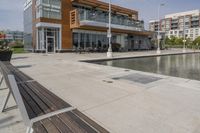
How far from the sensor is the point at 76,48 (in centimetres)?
2903

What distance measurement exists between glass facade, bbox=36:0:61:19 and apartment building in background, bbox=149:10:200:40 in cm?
8693

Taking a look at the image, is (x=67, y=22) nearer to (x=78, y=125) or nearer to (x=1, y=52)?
(x=1, y=52)

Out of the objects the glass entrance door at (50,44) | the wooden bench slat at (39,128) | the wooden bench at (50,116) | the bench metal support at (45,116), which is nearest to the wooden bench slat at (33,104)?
the wooden bench at (50,116)

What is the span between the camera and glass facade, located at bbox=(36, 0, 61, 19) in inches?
989

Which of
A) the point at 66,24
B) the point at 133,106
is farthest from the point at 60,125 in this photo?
the point at 66,24

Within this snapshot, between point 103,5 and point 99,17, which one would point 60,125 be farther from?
point 103,5

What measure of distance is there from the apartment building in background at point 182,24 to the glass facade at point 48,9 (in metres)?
86.9

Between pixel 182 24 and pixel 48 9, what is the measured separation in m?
108

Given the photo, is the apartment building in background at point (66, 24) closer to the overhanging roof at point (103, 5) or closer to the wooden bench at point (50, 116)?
the overhanging roof at point (103, 5)

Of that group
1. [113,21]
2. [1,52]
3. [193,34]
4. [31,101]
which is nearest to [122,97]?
[31,101]

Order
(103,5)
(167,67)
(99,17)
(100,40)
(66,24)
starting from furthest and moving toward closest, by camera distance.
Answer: (100,40)
(103,5)
(99,17)
(66,24)
(167,67)

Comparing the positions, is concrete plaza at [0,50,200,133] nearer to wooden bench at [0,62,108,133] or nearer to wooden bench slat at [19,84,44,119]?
wooden bench slat at [19,84,44,119]

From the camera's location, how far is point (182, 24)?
115m

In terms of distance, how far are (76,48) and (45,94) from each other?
25.7 m
